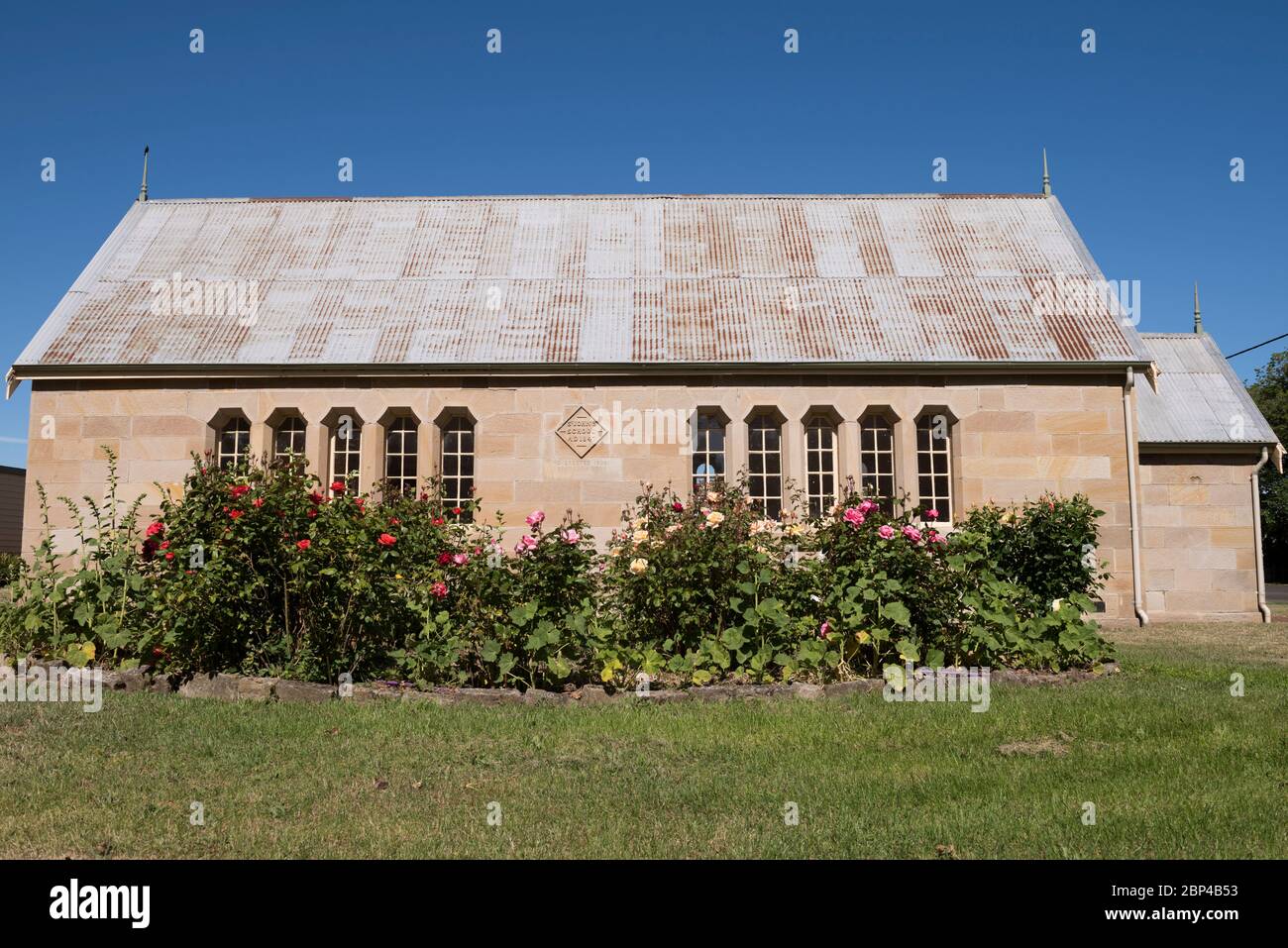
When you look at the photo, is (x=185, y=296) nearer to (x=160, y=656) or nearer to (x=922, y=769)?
(x=160, y=656)

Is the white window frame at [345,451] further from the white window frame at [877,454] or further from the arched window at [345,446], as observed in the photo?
the white window frame at [877,454]

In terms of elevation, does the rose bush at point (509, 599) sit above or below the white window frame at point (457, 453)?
below

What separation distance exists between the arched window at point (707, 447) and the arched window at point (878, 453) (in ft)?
7.77

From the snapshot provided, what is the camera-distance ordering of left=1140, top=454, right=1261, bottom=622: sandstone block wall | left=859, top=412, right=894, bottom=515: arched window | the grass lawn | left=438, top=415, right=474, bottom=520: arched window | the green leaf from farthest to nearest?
left=1140, top=454, right=1261, bottom=622: sandstone block wall < left=438, top=415, right=474, bottom=520: arched window < left=859, top=412, right=894, bottom=515: arched window < the green leaf < the grass lawn

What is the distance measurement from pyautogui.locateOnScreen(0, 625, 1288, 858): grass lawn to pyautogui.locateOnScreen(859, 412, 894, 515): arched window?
8.11m

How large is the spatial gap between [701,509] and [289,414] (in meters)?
9.49

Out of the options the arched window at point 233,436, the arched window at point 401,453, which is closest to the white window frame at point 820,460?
the arched window at point 401,453

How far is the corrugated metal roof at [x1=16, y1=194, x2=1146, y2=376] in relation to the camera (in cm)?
1608

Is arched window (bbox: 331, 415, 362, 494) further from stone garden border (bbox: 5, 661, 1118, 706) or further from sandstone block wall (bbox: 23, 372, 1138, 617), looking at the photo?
stone garden border (bbox: 5, 661, 1118, 706)

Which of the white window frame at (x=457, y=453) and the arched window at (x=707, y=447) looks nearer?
the arched window at (x=707, y=447)

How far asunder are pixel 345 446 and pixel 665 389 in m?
5.65

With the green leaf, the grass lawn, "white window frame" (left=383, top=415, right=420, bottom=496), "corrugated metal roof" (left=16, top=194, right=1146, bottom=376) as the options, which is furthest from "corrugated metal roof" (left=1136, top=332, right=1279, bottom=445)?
"white window frame" (left=383, top=415, right=420, bottom=496)

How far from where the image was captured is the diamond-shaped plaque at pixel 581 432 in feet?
51.6

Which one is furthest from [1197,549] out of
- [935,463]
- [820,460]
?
[820,460]
